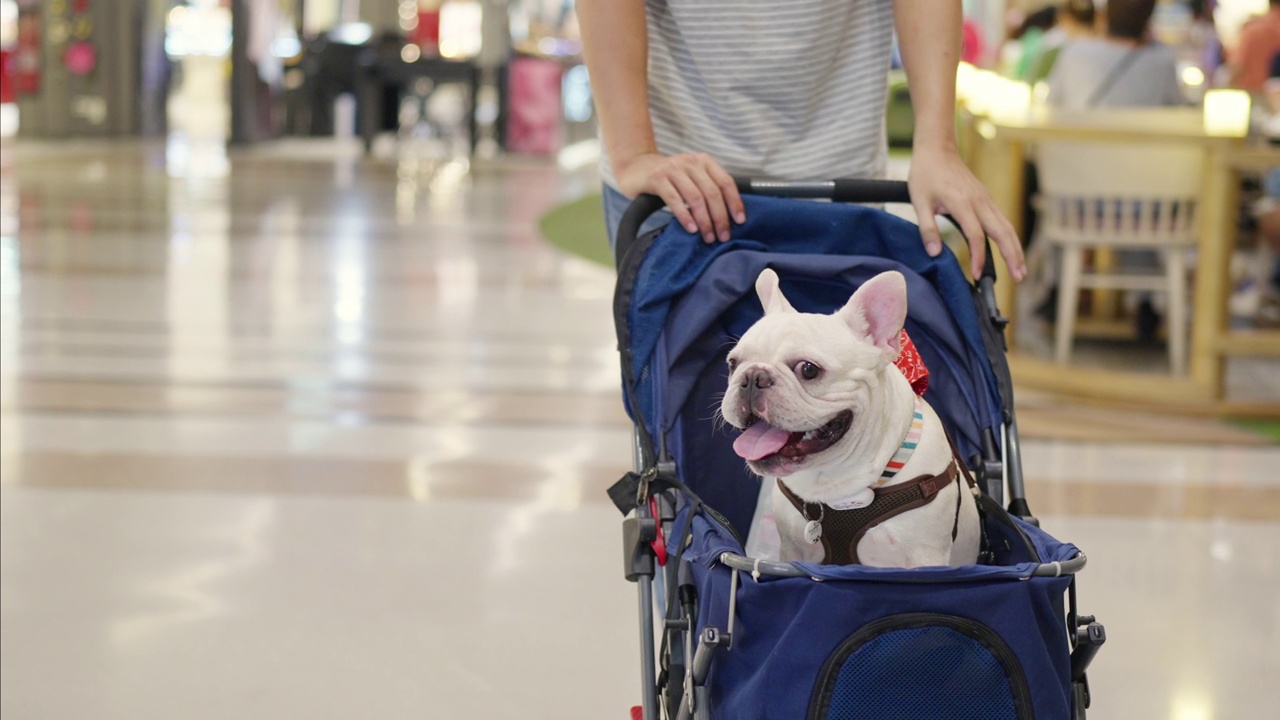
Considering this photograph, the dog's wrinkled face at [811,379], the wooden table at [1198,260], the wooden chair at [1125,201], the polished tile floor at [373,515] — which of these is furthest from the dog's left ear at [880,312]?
the wooden chair at [1125,201]

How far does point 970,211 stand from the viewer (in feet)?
5.80

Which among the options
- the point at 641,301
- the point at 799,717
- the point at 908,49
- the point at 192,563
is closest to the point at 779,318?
the point at 641,301

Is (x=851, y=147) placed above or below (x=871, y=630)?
above

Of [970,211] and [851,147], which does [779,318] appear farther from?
[851,147]

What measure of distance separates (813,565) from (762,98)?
0.82 meters

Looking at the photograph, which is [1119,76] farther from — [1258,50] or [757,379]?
[757,379]

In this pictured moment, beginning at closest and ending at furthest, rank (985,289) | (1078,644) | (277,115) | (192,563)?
(1078,644)
(985,289)
(192,563)
(277,115)

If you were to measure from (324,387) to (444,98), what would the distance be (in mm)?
13690

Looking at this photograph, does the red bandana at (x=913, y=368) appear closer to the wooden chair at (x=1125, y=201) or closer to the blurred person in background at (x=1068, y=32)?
the wooden chair at (x=1125, y=201)

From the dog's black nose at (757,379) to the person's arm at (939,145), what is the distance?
1.35 feet

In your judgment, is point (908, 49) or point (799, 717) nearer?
point (799, 717)

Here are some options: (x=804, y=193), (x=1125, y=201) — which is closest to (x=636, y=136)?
(x=804, y=193)

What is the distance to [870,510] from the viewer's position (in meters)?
1.52

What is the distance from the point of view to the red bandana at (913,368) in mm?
1693
